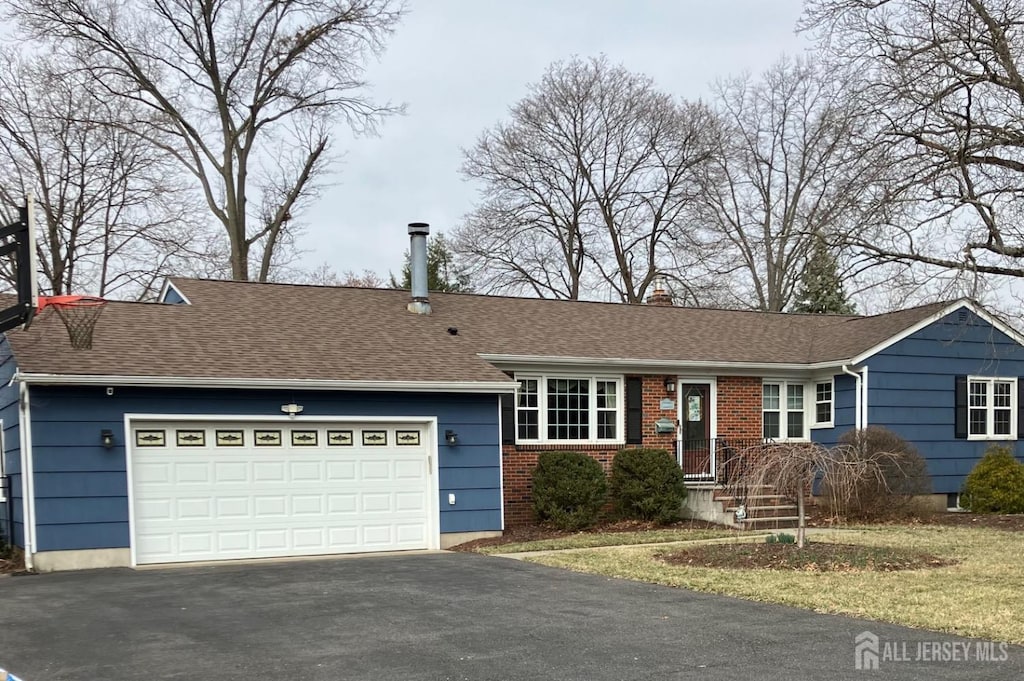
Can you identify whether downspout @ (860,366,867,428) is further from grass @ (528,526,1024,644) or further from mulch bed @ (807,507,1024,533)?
grass @ (528,526,1024,644)

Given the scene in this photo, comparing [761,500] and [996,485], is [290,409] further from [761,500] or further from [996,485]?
[996,485]

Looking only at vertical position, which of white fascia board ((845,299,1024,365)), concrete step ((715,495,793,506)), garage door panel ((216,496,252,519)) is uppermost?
white fascia board ((845,299,1024,365))

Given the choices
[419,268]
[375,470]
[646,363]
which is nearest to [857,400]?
[646,363]

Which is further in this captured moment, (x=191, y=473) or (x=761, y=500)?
(x=761, y=500)

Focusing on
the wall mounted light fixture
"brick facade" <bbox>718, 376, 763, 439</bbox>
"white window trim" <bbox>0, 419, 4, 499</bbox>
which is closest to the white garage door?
the wall mounted light fixture

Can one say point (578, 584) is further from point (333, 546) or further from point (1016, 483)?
point (1016, 483)

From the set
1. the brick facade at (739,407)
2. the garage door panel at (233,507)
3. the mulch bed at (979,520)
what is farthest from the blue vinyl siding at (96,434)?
the mulch bed at (979,520)

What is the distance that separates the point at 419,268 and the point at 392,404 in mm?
4341

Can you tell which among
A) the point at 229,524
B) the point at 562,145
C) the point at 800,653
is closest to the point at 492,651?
the point at 800,653

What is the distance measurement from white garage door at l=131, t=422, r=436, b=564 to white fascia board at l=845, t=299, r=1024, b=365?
9.11 metres

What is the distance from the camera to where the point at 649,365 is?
1812 centimetres

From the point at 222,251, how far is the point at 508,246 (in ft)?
34.3

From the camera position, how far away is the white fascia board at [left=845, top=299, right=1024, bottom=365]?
1873 cm

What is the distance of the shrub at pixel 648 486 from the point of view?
1661cm
